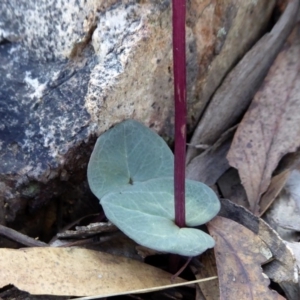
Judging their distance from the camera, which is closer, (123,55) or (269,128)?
(123,55)

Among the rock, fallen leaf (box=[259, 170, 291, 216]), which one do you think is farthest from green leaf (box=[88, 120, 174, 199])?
fallen leaf (box=[259, 170, 291, 216])

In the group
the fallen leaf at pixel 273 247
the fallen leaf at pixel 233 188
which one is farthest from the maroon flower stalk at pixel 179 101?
the fallen leaf at pixel 233 188

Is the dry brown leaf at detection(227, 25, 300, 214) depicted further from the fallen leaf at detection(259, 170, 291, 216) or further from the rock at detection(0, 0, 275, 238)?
the rock at detection(0, 0, 275, 238)

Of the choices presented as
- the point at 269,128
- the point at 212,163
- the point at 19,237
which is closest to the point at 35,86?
the point at 19,237

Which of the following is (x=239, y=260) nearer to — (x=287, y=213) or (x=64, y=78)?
(x=287, y=213)

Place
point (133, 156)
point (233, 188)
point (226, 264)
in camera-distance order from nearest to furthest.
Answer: point (226, 264), point (133, 156), point (233, 188)

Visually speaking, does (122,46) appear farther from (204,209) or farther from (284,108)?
(284,108)

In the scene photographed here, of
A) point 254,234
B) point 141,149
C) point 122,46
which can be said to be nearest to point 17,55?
point 122,46

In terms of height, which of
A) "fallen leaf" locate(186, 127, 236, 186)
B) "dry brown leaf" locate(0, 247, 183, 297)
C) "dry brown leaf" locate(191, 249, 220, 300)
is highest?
"fallen leaf" locate(186, 127, 236, 186)
